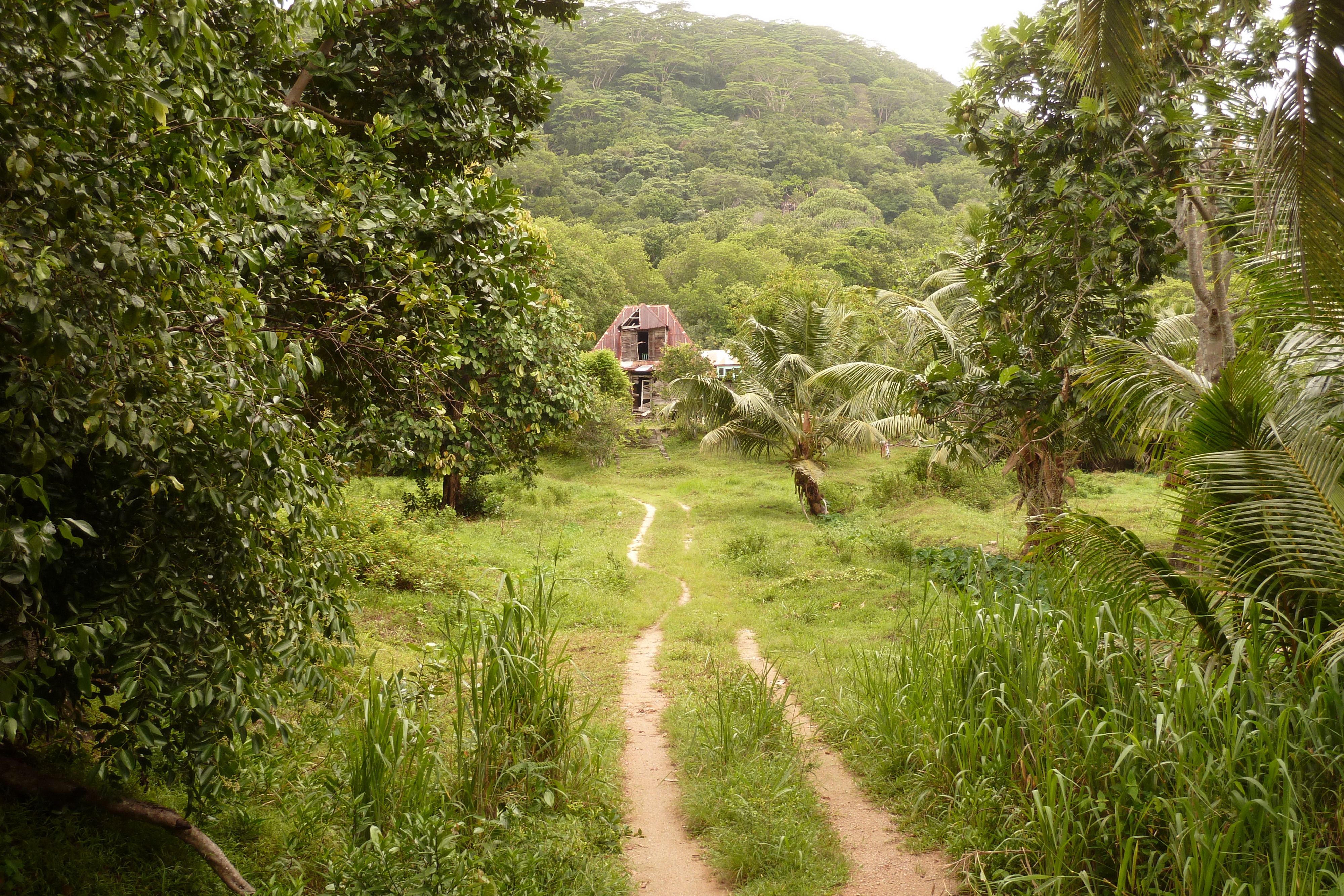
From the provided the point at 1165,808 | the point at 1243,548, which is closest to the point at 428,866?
the point at 1165,808

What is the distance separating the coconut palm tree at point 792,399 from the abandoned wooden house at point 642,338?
19.1m

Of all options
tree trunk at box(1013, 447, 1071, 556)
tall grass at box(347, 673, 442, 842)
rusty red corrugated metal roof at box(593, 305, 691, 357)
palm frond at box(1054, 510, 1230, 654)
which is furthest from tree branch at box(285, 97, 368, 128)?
rusty red corrugated metal roof at box(593, 305, 691, 357)

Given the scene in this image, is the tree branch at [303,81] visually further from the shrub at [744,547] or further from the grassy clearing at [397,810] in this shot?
the shrub at [744,547]

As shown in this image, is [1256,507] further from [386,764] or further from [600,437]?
[600,437]

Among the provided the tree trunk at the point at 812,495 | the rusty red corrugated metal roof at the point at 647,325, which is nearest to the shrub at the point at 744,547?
the tree trunk at the point at 812,495

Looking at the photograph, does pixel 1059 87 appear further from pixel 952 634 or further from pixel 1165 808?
pixel 1165 808

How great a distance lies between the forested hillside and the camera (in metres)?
49.3

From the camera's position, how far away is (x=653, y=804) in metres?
5.49

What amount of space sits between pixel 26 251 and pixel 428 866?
2.75 metres

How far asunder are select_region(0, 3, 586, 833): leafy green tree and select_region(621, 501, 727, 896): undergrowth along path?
219 cm

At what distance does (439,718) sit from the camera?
5938 millimetres

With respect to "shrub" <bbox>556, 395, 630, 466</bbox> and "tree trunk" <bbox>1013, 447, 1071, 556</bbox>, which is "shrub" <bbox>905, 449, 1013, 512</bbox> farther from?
"shrub" <bbox>556, 395, 630, 466</bbox>

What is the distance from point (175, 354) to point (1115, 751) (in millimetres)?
4610

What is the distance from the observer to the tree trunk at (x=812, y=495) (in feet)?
64.4
